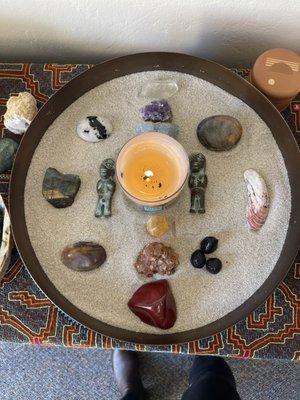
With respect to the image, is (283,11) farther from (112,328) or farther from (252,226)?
(112,328)

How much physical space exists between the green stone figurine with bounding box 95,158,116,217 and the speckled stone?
0.06m

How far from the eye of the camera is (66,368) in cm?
94

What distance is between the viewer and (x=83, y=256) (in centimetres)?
54

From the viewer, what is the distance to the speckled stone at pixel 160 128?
1.89ft

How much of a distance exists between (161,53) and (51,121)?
169mm

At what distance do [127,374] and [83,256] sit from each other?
444 millimetres

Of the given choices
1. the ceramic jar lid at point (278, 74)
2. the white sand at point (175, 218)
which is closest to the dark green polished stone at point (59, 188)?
the white sand at point (175, 218)

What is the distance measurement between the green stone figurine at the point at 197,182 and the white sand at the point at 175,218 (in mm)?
10

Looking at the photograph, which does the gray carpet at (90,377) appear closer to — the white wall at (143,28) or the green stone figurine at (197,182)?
the green stone figurine at (197,182)

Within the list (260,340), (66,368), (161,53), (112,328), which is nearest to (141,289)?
(112,328)

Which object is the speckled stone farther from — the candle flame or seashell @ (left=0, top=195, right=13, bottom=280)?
seashell @ (left=0, top=195, right=13, bottom=280)

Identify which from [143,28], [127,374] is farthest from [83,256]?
[127,374]

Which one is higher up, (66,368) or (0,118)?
(0,118)

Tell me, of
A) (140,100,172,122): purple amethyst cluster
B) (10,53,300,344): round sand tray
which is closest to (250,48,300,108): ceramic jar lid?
(10,53,300,344): round sand tray
